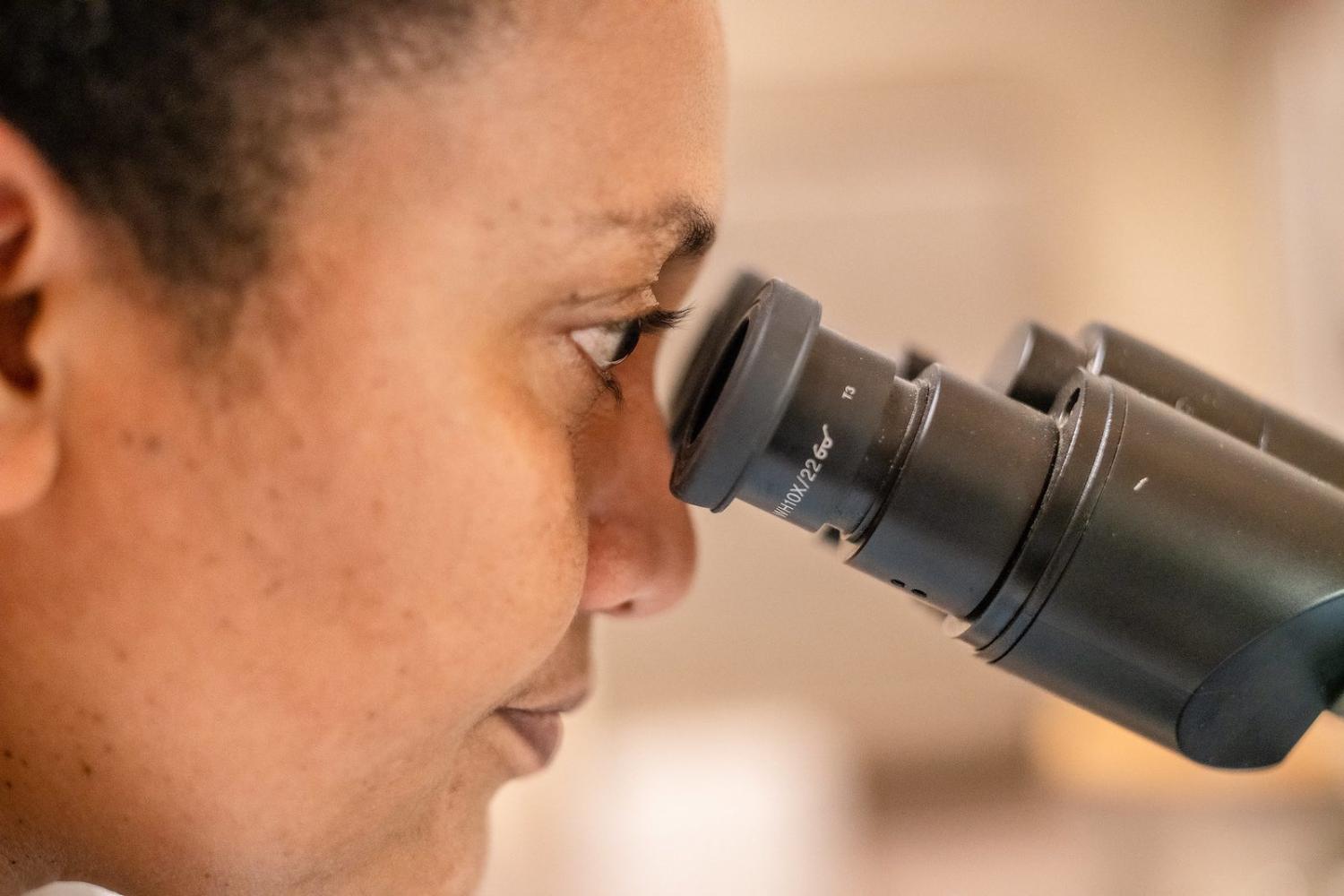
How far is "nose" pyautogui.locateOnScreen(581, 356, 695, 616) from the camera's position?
25.7 inches

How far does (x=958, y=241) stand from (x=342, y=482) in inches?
83.1

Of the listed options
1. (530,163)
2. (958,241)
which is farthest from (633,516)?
(958,241)

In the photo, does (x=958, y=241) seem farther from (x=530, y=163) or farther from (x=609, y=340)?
(x=530, y=163)

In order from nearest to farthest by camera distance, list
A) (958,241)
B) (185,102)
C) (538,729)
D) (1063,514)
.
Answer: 1. (185,102)
2. (1063,514)
3. (538,729)
4. (958,241)

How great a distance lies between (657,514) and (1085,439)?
235 mm

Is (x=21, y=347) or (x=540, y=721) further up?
(x=21, y=347)

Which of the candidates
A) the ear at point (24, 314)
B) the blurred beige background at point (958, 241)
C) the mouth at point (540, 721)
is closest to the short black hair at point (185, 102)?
the ear at point (24, 314)

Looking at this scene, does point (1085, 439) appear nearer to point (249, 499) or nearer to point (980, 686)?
point (249, 499)

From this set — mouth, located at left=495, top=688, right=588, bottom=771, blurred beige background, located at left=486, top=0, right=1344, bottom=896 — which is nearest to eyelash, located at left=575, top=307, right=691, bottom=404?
mouth, located at left=495, top=688, right=588, bottom=771

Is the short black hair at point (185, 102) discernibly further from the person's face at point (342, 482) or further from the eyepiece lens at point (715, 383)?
the eyepiece lens at point (715, 383)

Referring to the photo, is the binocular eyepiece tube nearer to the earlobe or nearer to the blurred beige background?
the earlobe

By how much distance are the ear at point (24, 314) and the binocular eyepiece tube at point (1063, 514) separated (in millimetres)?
280

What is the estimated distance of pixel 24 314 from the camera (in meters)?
0.48

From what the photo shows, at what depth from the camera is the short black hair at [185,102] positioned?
0.46 metres
